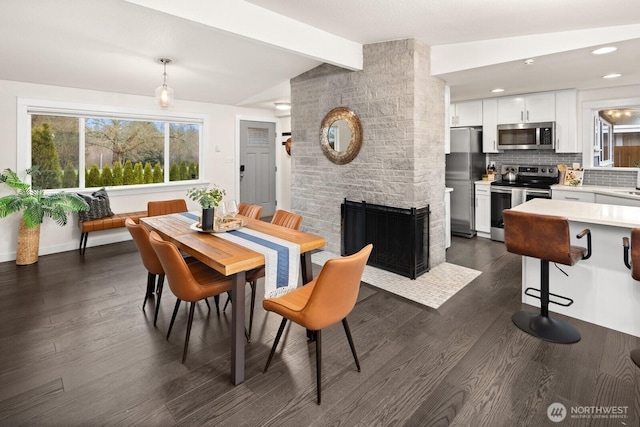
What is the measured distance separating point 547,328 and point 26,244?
5.49 metres

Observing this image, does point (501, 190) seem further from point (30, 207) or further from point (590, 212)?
point (30, 207)

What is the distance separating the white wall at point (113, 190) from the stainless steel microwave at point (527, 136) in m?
4.00

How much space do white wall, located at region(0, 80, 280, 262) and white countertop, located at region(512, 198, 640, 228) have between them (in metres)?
4.98

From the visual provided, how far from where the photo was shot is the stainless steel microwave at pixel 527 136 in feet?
16.4

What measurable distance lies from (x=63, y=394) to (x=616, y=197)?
551 centimetres

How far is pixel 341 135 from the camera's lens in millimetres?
4395

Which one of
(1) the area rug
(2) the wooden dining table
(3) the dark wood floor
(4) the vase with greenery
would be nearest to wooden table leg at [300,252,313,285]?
(2) the wooden dining table

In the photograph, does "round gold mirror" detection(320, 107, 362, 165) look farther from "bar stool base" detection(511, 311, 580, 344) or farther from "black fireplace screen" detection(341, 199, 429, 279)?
"bar stool base" detection(511, 311, 580, 344)

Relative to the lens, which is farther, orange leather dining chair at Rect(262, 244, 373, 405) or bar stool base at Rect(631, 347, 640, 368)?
bar stool base at Rect(631, 347, 640, 368)

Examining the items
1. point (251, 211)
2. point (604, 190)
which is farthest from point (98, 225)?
point (604, 190)

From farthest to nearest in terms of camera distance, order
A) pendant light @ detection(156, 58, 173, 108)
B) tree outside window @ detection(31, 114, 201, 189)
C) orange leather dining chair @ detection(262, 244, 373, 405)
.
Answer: tree outside window @ detection(31, 114, 201, 189) → pendant light @ detection(156, 58, 173, 108) → orange leather dining chair @ detection(262, 244, 373, 405)

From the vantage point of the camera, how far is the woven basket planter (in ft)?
14.1

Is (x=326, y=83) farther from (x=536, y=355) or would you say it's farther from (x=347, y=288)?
(x=536, y=355)

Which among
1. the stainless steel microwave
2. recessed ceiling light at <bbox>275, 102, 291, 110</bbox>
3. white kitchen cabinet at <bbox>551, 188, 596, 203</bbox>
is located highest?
recessed ceiling light at <bbox>275, 102, 291, 110</bbox>
